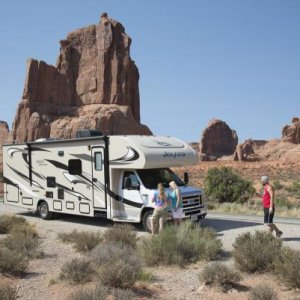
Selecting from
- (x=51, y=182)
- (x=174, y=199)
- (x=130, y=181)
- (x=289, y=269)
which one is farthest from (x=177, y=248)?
(x=51, y=182)

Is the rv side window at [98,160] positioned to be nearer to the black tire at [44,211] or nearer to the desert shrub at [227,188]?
the black tire at [44,211]

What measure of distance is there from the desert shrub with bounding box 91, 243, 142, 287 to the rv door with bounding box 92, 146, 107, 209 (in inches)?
231

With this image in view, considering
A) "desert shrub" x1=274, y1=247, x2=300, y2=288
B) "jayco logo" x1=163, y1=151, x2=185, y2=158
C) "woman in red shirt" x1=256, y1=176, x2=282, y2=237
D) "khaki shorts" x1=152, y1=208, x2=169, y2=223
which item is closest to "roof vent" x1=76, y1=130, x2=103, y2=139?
"jayco logo" x1=163, y1=151, x2=185, y2=158

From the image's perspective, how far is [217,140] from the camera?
4825 inches

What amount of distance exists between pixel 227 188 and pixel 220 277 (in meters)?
18.5

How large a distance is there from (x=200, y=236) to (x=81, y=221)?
25.1 ft

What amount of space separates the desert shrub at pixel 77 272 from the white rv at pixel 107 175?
5785mm

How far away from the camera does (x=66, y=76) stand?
86000mm

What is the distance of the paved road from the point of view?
12891 millimetres

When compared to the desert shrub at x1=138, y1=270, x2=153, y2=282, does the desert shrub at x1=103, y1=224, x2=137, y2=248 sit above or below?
above

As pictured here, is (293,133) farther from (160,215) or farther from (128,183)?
(160,215)

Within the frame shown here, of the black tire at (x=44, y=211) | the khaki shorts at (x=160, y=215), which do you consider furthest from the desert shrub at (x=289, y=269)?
the black tire at (x=44, y=211)

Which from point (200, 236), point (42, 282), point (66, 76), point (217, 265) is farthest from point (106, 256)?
point (66, 76)

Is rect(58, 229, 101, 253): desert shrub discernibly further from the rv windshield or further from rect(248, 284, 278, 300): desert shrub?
rect(248, 284, 278, 300): desert shrub
